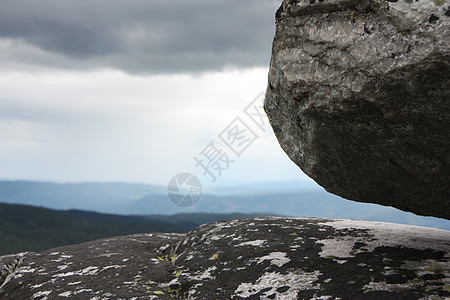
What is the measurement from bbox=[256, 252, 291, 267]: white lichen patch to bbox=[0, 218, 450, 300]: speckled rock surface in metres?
0.02

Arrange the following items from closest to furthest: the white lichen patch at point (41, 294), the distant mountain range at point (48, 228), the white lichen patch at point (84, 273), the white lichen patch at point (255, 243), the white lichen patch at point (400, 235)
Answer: the white lichen patch at point (41, 294)
the white lichen patch at point (400, 235)
the white lichen patch at point (255, 243)
the white lichen patch at point (84, 273)
the distant mountain range at point (48, 228)

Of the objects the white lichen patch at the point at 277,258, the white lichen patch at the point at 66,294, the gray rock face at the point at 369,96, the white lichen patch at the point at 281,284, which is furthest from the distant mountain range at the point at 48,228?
the gray rock face at the point at 369,96

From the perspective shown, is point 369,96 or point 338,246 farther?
point 338,246

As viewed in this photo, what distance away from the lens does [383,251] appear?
9898mm

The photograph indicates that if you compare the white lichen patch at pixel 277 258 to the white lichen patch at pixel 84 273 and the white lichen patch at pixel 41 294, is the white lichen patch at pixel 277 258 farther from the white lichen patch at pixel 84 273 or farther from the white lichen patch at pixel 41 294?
the white lichen patch at pixel 41 294

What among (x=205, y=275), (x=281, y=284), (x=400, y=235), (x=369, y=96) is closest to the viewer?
(x=369, y=96)

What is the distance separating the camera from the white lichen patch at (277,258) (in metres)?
9.80

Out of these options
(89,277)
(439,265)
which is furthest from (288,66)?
(89,277)

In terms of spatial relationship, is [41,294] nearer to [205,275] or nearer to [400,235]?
[205,275]

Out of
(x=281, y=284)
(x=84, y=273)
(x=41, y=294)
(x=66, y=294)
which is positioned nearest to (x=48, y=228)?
(x=84, y=273)

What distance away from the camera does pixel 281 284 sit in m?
8.98

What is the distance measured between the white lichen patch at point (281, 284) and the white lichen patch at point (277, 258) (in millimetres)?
424

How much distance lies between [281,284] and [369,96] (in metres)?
4.32

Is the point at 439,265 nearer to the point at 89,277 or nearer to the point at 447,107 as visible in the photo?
the point at 447,107
